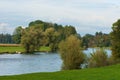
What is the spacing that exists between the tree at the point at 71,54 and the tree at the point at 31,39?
64336 millimetres

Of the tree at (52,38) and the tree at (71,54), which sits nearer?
the tree at (71,54)

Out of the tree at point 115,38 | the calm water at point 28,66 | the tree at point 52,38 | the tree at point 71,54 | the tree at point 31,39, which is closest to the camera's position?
the tree at point 71,54

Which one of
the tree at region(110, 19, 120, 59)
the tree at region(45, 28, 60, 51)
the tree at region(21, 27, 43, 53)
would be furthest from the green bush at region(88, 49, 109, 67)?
the tree at region(45, 28, 60, 51)

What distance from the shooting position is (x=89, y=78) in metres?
19.0

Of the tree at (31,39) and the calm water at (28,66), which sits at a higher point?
the tree at (31,39)

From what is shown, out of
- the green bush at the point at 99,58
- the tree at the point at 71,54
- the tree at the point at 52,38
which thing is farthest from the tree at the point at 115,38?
the tree at the point at 52,38

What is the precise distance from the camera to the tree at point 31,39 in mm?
109125

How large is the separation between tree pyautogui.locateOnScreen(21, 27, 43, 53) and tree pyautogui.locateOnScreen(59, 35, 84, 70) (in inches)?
2533

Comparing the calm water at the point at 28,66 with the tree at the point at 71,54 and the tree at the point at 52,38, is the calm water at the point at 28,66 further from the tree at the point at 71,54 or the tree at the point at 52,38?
the tree at the point at 52,38

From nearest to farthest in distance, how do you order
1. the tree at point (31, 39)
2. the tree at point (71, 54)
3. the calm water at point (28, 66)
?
1. the tree at point (71, 54)
2. the calm water at point (28, 66)
3. the tree at point (31, 39)

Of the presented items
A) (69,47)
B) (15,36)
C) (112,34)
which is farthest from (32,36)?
(69,47)

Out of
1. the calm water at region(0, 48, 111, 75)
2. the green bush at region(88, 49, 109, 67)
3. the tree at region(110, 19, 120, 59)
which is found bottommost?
the calm water at region(0, 48, 111, 75)

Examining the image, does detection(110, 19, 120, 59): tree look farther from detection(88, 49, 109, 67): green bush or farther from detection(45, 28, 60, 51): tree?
detection(45, 28, 60, 51): tree

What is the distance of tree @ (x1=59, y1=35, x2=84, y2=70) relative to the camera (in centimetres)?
4225
